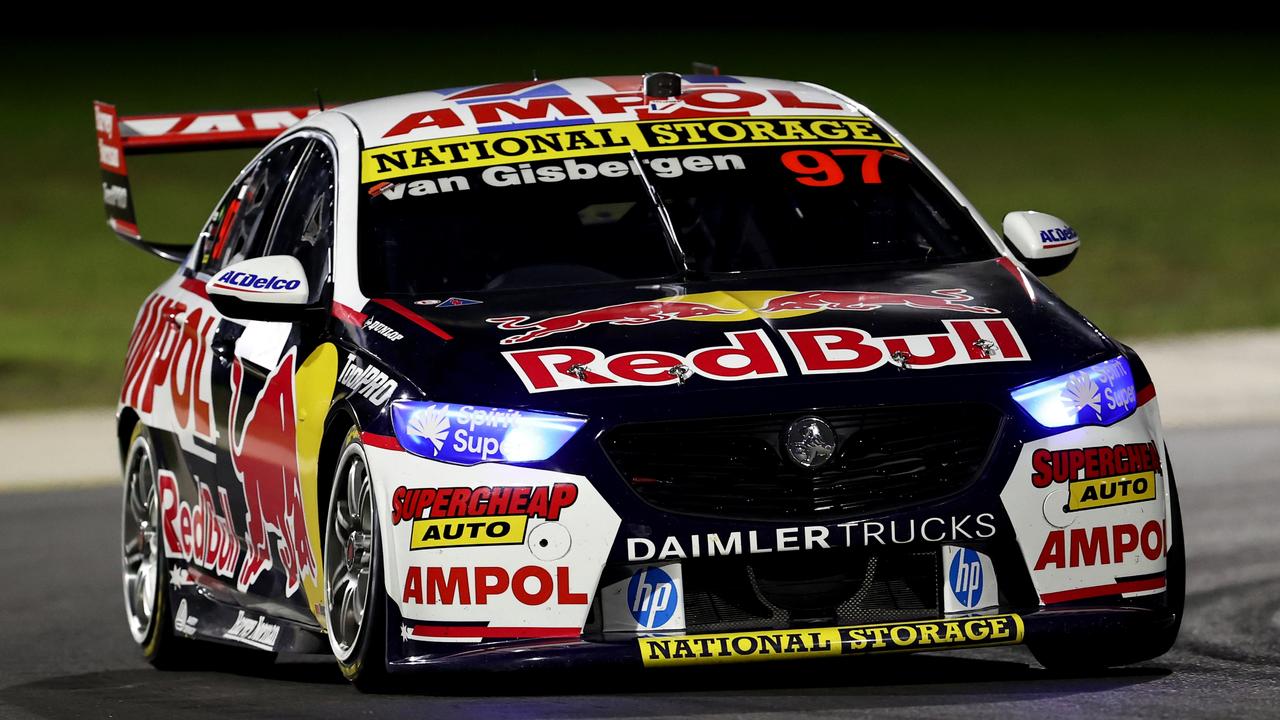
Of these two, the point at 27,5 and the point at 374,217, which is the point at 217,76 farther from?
the point at 374,217

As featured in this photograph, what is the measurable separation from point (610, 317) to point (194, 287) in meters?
2.46

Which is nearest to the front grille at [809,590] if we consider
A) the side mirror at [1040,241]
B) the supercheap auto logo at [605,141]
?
the side mirror at [1040,241]

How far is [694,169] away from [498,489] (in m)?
1.80

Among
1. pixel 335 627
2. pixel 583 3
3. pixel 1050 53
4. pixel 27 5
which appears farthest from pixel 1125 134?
pixel 335 627

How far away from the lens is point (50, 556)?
37.5 ft

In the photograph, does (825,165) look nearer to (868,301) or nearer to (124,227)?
(868,301)

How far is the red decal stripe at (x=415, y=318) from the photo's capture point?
22.1 feet

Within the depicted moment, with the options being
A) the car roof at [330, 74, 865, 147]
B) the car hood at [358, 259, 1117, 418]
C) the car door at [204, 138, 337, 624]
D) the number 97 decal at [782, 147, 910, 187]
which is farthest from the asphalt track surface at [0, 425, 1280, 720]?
the car roof at [330, 74, 865, 147]

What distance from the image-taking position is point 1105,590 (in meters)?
6.58

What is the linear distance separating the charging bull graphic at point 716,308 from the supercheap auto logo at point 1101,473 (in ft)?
1.63

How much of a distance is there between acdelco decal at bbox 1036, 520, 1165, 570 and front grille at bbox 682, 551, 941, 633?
0.29 metres

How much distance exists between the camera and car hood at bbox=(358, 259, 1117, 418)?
20.9ft

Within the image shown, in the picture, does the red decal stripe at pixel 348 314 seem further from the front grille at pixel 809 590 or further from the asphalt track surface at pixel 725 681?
the front grille at pixel 809 590

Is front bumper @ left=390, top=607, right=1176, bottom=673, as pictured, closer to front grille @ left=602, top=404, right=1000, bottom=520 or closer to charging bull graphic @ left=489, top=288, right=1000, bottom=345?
front grille @ left=602, top=404, right=1000, bottom=520
